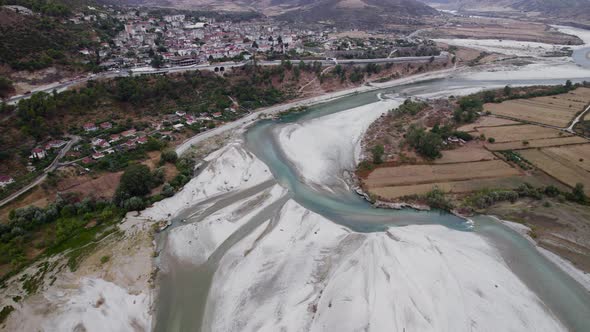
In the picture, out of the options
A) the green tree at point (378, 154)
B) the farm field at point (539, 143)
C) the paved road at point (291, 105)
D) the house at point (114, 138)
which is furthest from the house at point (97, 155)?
the farm field at point (539, 143)

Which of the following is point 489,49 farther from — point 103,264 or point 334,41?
point 103,264

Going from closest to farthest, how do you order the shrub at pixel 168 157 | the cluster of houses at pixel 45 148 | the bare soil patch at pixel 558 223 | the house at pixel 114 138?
the bare soil patch at pixel 558 223 → the cluster of houses at pixel 45 148 → the shrub at pixel 168 157 → the house at pixel 114 138

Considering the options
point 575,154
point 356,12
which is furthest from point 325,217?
point 356,12

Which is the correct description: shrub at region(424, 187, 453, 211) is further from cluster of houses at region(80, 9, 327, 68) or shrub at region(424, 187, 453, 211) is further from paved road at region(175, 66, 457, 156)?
cluster of houses at region(80, 9, 327, 68)

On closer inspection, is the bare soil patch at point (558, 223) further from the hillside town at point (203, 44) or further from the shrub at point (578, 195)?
the hillside town at point (203, 44)

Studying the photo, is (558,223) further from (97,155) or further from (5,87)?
(5,87)

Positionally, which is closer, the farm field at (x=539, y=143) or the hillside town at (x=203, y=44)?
the farm field at (x=539, y=143)

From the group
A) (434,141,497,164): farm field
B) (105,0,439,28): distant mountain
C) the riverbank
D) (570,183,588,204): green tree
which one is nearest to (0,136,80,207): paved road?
the riverbank
